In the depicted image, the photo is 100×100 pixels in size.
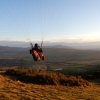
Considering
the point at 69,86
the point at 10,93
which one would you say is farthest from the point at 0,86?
the point at 69,86

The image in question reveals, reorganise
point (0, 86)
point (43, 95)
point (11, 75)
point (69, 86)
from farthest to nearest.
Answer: point (11, 75) < point (69, 86) < point (0, 86) < point (43, 95)

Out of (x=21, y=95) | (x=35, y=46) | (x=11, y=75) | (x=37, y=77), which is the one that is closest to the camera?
(x=21, y=95)

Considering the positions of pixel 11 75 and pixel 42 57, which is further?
pixel 11 75

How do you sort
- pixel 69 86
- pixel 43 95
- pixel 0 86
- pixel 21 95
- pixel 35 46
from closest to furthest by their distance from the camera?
pixel 21 95 → pixel 43 95 → pixel 0 86 → pixel 35 46 → pixel 69 86

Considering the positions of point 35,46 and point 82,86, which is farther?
point 82,86

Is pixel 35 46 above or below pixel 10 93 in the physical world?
above

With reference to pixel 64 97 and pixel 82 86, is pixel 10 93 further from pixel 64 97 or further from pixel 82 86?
pixel 82 86

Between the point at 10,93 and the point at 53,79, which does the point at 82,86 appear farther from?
the point at 10,93

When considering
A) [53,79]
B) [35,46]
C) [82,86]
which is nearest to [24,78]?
[53,79]

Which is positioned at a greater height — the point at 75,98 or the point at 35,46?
the point at 35,46
